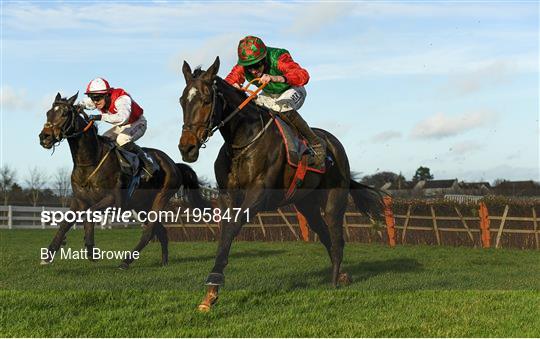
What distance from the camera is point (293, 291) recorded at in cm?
781

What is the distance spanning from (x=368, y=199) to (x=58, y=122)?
4.76 m

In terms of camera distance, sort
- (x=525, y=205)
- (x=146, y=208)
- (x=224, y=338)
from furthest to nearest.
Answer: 1. (x=525, y=205)
2. (x=146, y=208)
3. (x=224, y=338)

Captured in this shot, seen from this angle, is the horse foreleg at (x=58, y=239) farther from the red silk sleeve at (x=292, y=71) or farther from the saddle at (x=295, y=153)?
the red silk sleeve at (x=292, y=71)

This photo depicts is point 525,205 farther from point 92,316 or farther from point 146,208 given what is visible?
point 92,316

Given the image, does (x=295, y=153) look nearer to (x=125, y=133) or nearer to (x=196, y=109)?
(x=196, y=109)

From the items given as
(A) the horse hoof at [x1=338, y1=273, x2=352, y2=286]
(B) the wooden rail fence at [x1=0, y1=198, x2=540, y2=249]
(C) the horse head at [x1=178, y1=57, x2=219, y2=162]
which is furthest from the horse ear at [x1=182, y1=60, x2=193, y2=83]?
(B) the wooden rail fence at [x1=0, y1=198, x2=540, y2=249]

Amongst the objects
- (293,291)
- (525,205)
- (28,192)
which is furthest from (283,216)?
(28,192)

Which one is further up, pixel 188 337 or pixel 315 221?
pixel 315 221

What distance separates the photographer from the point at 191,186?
13117mm

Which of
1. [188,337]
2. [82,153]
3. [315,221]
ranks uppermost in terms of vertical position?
[82,153]

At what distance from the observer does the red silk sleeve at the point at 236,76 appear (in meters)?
7.86

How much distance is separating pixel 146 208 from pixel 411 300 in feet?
18.7

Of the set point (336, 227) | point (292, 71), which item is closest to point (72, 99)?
point (292, 71)

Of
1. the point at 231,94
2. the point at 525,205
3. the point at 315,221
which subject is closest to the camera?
the point at 231,94
